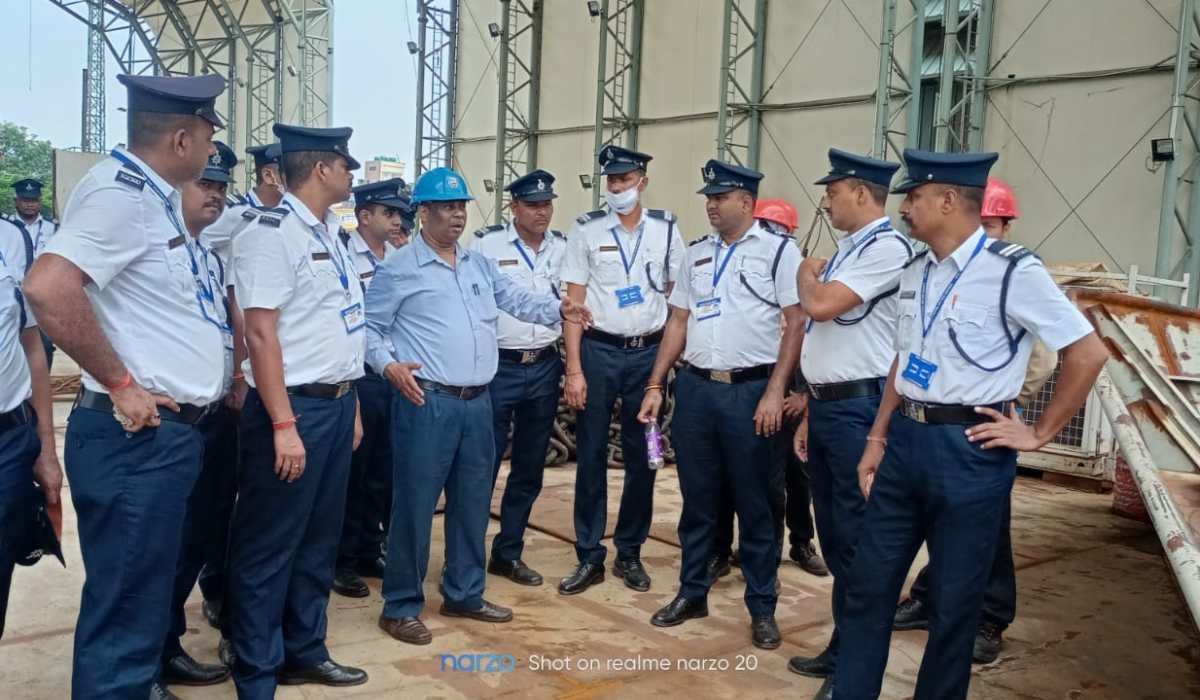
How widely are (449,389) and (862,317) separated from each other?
64.8 inches

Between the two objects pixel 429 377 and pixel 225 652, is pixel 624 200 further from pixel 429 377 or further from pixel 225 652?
pixel 225 652

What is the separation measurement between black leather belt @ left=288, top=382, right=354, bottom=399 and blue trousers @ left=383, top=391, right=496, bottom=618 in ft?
2.00

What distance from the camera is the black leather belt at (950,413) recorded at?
2678mm

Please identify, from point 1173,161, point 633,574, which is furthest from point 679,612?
point 1173,161

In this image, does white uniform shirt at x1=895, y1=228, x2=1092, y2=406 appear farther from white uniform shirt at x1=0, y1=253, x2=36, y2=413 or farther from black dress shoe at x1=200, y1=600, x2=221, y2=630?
black dress shoe at x1=200, y1=600, x2=221, y2=630

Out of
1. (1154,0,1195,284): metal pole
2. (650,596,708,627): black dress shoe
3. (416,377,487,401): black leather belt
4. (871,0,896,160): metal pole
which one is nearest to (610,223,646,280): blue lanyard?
(416,377,487,401): black leather belt

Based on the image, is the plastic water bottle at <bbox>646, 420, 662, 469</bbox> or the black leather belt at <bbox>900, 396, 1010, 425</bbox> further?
the plastic water bottle at <bbox>646, 420, 662, 469</bbox>

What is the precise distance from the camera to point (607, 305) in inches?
177

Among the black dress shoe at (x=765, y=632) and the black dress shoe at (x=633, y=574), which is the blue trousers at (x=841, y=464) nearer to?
the black dress shoe at (x=765, y=632)

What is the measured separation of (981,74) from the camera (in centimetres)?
1073

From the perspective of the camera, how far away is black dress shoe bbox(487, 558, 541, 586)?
14.8 ft

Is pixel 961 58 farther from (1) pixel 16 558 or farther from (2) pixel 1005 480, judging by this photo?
(1) pixel 16 558

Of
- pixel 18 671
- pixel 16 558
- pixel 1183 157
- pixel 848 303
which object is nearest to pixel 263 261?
pixel 16 558

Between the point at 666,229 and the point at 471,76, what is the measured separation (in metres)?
16.0
